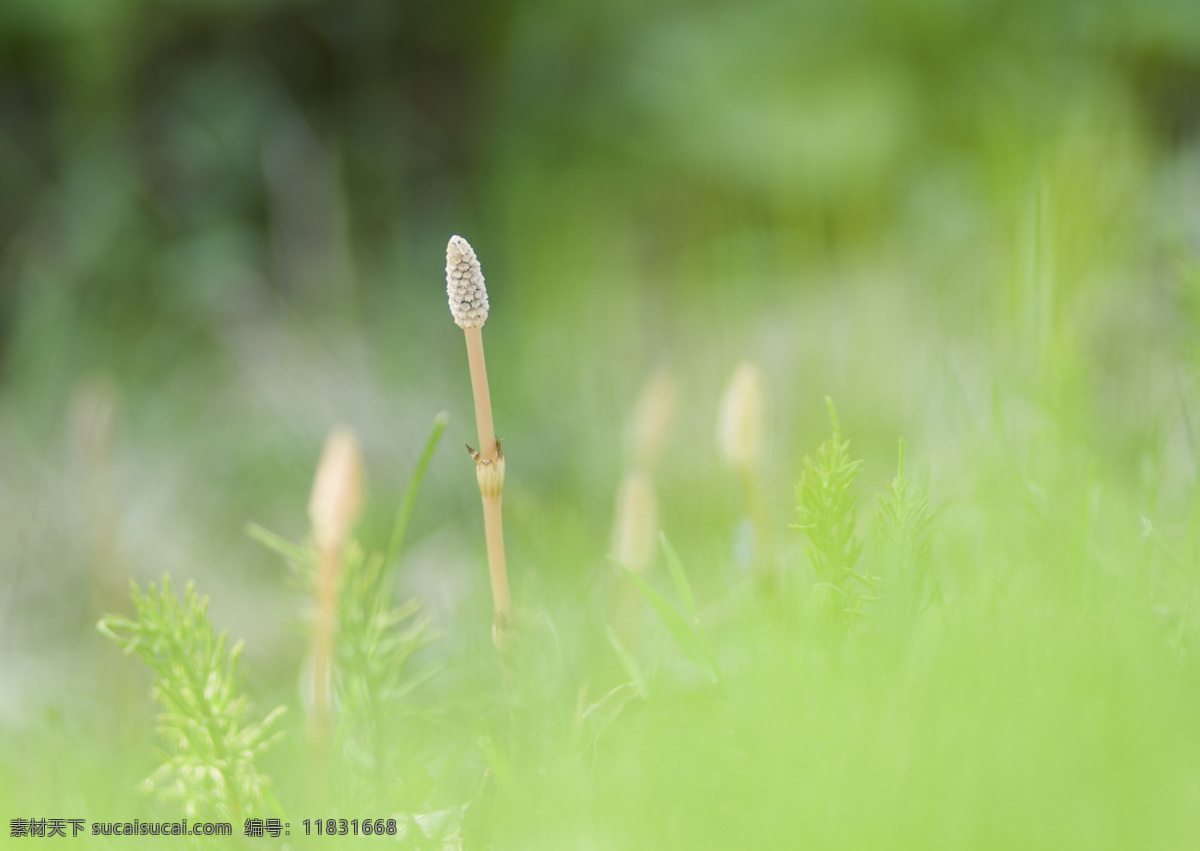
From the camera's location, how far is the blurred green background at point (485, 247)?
45.3 inches

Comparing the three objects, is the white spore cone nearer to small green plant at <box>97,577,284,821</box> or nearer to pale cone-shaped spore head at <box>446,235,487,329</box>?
pale cone-shaped spore head at <box>446,235,487,329</box>

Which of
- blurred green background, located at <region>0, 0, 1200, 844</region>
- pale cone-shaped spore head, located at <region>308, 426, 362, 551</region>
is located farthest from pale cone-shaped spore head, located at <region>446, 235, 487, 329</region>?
blurred green background, located at <region>0, 0, 1200, 844</region>

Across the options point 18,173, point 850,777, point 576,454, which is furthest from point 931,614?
point 18,173

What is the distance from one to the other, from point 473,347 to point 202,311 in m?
2.03

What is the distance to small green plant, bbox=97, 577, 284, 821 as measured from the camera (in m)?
0.39

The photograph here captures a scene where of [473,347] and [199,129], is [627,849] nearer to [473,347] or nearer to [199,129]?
[473,347]

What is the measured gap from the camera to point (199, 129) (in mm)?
2258

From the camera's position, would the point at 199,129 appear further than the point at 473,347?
Yes

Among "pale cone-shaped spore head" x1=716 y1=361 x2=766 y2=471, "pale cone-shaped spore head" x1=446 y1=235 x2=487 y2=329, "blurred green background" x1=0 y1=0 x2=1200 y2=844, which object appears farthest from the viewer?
"blurred green background" x1=0 y1=0 x2=1200 y2=844

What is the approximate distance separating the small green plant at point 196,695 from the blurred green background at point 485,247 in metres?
0.42

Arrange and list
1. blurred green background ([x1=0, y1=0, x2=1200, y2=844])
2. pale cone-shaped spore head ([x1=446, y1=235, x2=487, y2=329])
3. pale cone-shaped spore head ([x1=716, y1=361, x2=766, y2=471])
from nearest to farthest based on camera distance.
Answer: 1. pale cone-shaped spore head ([x1=446, y1=235, x2=487, y2=329])
2. pale cone-shaped spore head ([x1=716, y1=361, x2=766, y2=471])
3. blurred green background ([x1=0, y1=0, x2=1200, y2=844])

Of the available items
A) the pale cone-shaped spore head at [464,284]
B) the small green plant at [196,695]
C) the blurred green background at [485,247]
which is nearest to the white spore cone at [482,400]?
the pale cone-shaped spore head at [464,284]

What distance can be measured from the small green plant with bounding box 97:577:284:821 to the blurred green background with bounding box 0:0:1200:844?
0.42 metres

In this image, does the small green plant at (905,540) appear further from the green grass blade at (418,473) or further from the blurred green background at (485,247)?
the blurred green background at (485,247)
